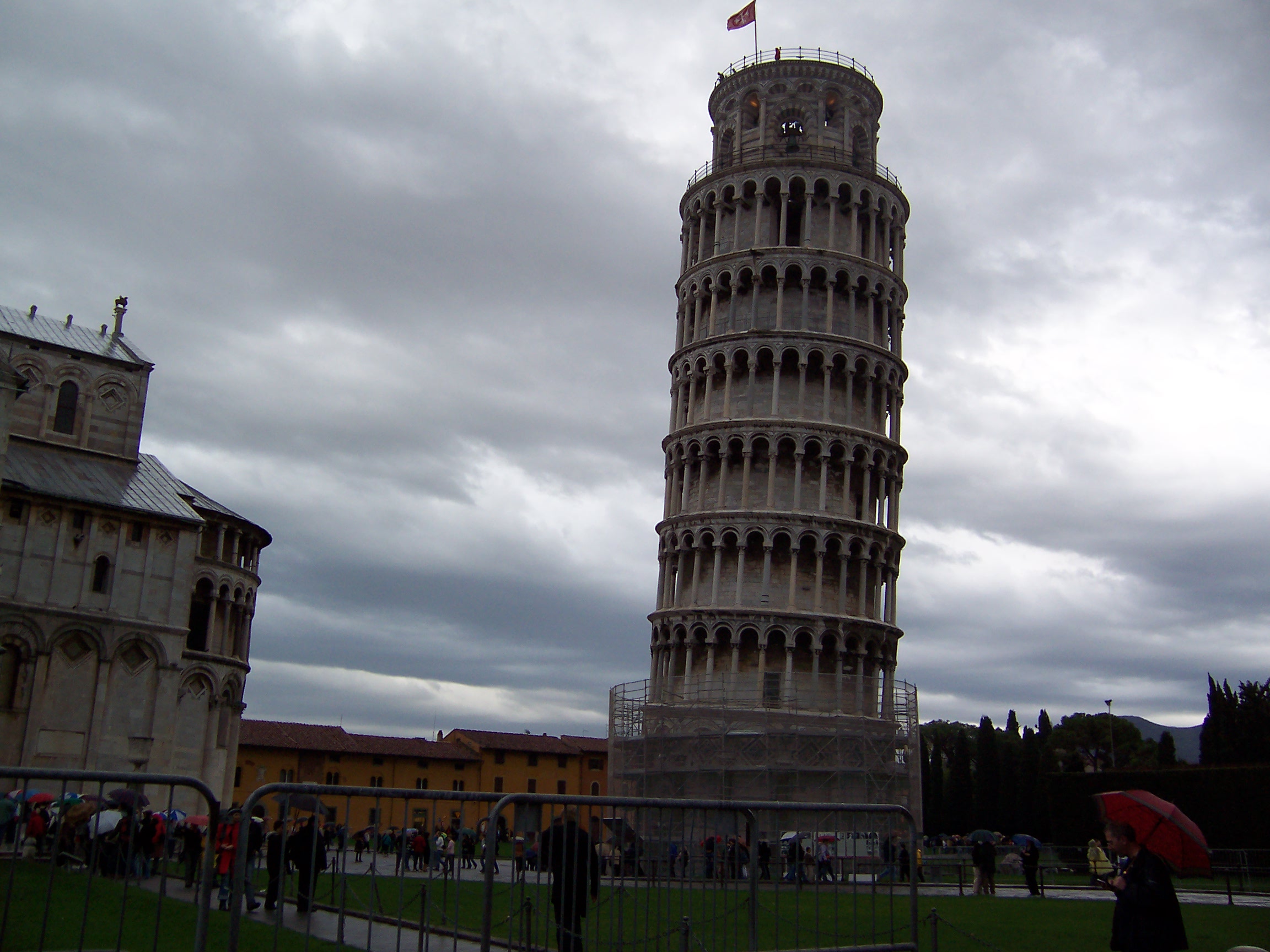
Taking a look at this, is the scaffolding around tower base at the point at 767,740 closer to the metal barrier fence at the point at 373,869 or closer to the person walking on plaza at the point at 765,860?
the person walking on plaza at the point at 765,860

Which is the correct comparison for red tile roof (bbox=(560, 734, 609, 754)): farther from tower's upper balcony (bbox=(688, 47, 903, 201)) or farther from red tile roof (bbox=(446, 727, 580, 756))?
tower's upper balcony (bbox=(688, 47, 903, 201))

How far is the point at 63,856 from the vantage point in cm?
1531

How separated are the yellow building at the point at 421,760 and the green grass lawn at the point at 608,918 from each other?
5306cm

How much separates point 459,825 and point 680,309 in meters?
42.8

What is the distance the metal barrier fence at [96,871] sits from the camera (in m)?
8.91

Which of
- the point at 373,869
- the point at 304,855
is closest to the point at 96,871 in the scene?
the point at 304,855

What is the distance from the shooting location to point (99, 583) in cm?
4406

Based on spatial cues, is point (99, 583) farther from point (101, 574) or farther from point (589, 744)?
point (589, 744)

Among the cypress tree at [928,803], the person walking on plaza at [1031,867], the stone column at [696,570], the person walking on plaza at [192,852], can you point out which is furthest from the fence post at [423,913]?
the cypress tree at [928,803]

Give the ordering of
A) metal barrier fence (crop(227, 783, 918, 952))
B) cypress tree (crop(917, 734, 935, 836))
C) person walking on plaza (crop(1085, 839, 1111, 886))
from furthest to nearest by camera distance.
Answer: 1. cypress tree (crop(917, 734, 935, 836))
2. person walking on plaza (crop(1085, 839, 1111, 886))
3. metal barrier fence (crop(227, 783, 918, 952))

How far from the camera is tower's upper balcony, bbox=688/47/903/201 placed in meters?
51.3

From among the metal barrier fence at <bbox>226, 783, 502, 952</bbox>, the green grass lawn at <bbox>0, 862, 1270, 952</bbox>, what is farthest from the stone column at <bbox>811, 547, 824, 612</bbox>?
the metal barrier fence at <bbox>226, 783, 502, 952</bbox>

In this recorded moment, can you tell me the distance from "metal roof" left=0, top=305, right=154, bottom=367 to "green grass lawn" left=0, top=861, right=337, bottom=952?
1480 inches

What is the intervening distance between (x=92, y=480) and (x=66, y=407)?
479 centimetres
